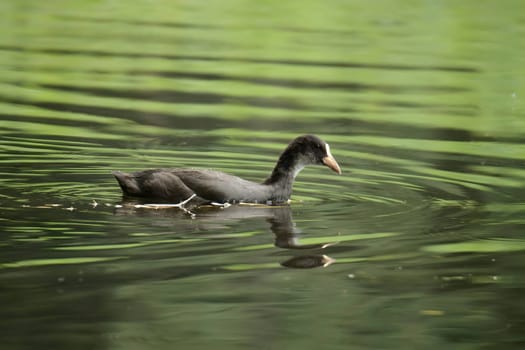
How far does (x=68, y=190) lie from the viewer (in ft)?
37.2

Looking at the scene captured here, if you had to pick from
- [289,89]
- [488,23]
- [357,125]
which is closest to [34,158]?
[357,125]

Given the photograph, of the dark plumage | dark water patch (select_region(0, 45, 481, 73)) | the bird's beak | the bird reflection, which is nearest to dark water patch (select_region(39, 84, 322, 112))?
dark water patch (select_region(0, 45, 481, 73))

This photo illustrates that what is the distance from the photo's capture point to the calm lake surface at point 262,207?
764cm

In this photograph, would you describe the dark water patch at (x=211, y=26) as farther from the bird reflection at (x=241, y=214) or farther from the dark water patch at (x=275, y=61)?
the bird reflection at (x=241, y=214)

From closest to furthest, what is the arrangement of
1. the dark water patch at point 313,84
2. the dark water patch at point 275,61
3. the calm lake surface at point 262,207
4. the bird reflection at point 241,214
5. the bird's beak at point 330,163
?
1. the calm lake surface at point 262,207
2. the bird reflection at point 241,214
3. the bird's beak at point 330,163
4. the dark water patch at point 313,84
5. the dark water patch at point 275,61

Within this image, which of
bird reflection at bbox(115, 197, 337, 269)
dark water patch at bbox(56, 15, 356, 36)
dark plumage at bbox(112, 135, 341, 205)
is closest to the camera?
bird reflection at bbox(115, 197, 337, 269)

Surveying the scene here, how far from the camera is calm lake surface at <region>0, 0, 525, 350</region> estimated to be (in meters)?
7.64

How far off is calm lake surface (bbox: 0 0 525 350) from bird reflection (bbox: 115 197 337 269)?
1.6 inches

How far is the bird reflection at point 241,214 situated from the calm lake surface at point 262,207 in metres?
0.04

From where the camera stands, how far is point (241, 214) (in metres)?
10.9

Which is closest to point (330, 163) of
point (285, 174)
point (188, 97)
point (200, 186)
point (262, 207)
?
point (285, 174)

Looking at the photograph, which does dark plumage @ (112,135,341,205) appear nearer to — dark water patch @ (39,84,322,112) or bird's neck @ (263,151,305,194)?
bird's neck @ (263,151,305,194)

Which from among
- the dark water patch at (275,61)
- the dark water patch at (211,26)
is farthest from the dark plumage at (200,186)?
the dark water patch at (211,26)

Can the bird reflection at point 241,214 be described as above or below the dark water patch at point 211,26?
below
